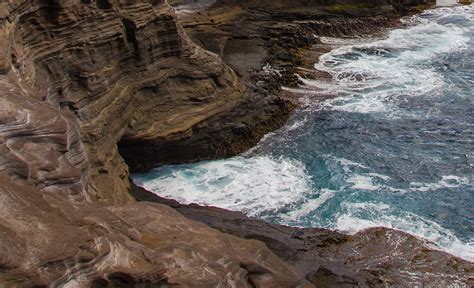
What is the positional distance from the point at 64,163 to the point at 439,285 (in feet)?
40.0

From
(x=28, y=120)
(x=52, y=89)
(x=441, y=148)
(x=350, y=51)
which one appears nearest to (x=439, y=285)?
(x=441, y=148)

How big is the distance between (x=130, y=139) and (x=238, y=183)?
5170 mm

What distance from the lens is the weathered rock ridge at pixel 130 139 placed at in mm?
14383

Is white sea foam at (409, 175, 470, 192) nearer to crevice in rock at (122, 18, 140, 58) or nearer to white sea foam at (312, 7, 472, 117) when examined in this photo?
white sea foam at (312, 7, 472, 117)

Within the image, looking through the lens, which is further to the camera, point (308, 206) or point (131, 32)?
point (131, 32)

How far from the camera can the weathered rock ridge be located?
1438 cm

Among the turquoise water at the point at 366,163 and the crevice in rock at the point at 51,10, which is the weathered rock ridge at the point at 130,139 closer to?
the crevice in rock at the point at 51,10

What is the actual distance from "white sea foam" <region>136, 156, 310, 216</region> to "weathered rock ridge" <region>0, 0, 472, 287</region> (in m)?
1.18

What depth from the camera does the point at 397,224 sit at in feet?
79.2

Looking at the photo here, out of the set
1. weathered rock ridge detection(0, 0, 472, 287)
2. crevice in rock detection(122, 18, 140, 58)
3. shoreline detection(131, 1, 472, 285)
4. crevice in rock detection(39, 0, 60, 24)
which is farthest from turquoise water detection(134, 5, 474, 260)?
crevice in rock detection(39, 0, 60, 24)

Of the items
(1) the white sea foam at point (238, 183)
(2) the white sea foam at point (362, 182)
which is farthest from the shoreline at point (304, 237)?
(2) the white sea foam at point (362, 182)

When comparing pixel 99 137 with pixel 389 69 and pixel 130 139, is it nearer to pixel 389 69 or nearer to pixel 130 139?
pixel 130 139

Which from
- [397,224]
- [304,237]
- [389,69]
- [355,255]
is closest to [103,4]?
[304,237]

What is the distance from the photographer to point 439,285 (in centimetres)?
2052
